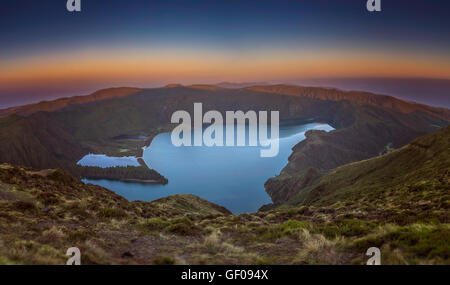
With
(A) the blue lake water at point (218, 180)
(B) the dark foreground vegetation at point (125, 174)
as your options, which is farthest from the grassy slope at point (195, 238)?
(B) the dark foreground vegetation at point (125, 174)

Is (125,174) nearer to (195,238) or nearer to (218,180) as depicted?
(218,180)

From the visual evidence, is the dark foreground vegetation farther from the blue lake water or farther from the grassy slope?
the grassy slope

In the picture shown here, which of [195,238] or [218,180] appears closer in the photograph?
[195,238]

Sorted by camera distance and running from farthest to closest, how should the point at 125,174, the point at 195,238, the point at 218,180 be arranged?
the point at 125,174 < the point at 218,180 < the point at 195,238

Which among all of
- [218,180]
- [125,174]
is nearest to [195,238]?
[218,180]

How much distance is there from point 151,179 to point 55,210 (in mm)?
149866

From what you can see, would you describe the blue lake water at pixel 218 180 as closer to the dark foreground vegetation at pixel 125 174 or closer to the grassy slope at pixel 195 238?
the dark foreground vegetation at pixel 125 174

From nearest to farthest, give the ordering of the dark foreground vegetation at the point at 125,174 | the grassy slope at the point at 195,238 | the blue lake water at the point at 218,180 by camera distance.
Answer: the grassy slope at the point at 195,238
the blue lake water at the point at 218,180
the dark foreground vegetation at the point at 125,174

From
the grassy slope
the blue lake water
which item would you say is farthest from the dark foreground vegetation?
the grassy slope

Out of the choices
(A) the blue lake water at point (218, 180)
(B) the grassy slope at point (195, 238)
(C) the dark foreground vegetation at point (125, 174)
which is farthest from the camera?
(C) the dark foreground vegetation at point (125, 174)

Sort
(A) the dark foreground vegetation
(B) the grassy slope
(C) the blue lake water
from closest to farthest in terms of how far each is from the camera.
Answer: (B) the grassy slope
(C) the blue lake water
(A) the dark foreground vegetation

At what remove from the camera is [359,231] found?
9.61 metres

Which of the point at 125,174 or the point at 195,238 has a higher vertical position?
the point at 195,238
